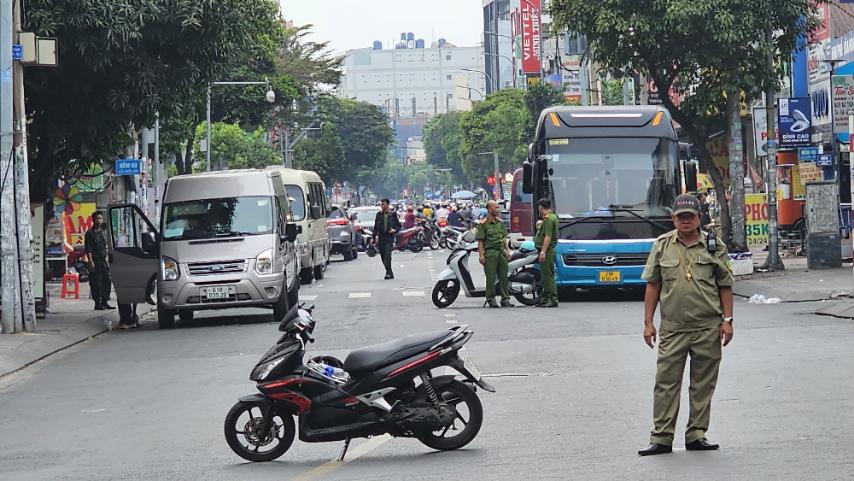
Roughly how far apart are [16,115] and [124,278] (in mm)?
3163

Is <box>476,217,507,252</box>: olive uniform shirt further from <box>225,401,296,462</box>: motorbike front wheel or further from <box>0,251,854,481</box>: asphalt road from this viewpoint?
<box>225,401,296,462</box>: motorbike front wheel

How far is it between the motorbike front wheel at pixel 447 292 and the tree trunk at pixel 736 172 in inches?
362

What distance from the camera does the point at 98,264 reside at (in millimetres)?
27969

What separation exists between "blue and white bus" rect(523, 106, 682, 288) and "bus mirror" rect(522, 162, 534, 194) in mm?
17

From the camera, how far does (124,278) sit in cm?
2384

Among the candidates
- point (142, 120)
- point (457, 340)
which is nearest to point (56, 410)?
point (457, 340)

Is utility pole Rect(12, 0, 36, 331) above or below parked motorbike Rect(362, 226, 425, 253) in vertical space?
above

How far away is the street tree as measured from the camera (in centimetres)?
3134

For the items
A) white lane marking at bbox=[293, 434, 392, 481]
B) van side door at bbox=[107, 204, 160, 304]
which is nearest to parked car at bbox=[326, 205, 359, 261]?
van side door at bbox=[107, 204, 160, 304]

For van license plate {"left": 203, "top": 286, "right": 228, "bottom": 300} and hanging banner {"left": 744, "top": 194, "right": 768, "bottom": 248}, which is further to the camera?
hanging banner {"left": 744, "top": 194, "right": 768, "bottom": 248}

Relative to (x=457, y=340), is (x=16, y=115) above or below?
above

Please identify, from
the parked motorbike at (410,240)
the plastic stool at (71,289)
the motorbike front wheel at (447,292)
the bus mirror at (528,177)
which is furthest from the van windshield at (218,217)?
the parked motorbike at (410,240)

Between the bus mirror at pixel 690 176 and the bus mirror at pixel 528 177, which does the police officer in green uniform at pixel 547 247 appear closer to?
the bus mirror at pixel 528 177

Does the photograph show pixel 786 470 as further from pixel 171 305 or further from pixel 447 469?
pixel 171 305
